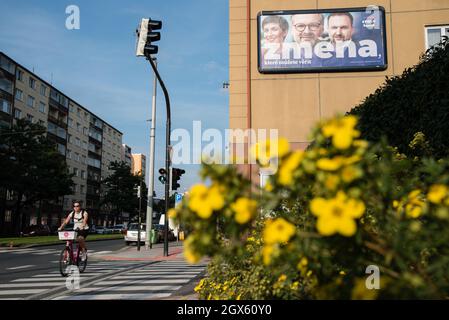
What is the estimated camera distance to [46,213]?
67.9m

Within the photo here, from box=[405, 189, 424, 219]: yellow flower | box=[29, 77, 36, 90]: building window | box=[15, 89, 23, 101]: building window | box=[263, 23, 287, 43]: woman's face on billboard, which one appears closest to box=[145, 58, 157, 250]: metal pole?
box=[263, 23, 287, 43]: woman's face on billboard

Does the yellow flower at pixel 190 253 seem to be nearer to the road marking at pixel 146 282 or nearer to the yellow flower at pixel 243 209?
the yellow flower at pixel 243 209

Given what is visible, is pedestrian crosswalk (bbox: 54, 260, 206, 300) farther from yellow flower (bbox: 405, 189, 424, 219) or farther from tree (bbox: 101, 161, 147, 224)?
tree (bbox: 101, 161, 147, 224)

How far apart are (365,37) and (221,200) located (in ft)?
50.0

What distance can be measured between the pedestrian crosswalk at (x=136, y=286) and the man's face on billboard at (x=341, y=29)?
31.8 feet

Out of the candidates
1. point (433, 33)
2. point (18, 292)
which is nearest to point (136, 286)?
point (18, 292)

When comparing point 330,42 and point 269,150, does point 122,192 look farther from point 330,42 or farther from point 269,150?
point 269,150

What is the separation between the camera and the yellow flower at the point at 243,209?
165 cm

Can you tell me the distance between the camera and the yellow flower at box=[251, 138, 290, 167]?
5.85 ft

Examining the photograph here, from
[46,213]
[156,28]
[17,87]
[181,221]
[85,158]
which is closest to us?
[181,221]

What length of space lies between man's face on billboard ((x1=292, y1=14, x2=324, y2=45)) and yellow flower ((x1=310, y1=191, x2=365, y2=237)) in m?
14.7

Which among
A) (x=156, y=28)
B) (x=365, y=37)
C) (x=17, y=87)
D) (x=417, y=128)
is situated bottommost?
(x=417, y=128)
